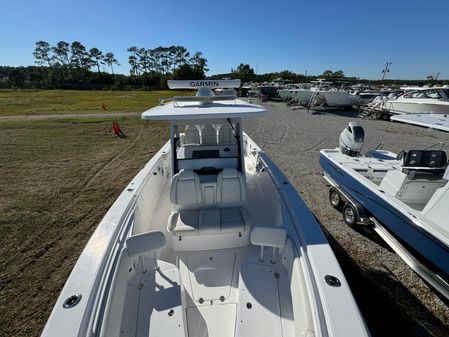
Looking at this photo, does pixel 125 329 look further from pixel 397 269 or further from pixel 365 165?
pixel 365 165

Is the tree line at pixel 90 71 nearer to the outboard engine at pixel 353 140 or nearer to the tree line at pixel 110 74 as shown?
the tree line at pixel 110 74

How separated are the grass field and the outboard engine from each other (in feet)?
17.2

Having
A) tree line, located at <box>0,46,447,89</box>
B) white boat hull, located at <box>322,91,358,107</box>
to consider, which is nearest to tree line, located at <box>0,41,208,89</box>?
tree line, located at <box>0,46,447,89</box>

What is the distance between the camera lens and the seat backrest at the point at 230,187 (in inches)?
114

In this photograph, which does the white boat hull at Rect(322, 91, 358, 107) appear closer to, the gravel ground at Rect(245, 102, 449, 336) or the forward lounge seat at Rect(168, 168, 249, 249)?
the gravel ground at Rect(245, 102, 449, 336)

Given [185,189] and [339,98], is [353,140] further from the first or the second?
[339,98]

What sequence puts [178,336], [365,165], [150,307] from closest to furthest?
[178,336] < [150,307] < [365,165]

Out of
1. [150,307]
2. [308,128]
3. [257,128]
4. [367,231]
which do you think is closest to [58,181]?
[150,307]

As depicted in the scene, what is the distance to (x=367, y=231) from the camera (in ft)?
12.6

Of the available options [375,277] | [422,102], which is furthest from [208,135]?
[422,102]

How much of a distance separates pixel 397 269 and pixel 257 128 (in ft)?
32.0

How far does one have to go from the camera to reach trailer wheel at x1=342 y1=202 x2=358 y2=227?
3.78 metres

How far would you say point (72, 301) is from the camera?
1453mm

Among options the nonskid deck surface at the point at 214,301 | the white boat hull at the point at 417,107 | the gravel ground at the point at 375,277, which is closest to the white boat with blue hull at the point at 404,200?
the gravel ground at the point at 375,277
